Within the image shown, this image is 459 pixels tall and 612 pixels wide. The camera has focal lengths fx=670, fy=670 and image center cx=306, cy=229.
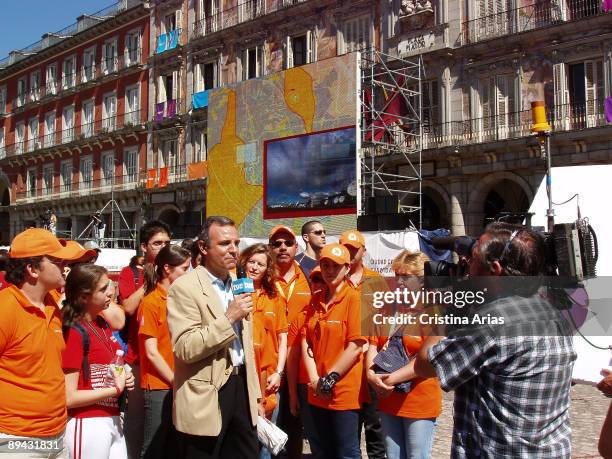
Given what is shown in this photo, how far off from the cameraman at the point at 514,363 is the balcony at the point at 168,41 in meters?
30.1

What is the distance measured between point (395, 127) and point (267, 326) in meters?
17.5

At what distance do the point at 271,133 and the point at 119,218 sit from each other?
14.8 meters

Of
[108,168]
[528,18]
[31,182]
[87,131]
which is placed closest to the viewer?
[528,18]

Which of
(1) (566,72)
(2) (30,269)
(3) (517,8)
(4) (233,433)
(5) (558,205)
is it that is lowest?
(4) (233,433)

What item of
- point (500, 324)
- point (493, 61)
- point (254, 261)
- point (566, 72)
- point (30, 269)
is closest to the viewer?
point (500, 324)

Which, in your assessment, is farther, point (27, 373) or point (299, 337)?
point (299, 337)

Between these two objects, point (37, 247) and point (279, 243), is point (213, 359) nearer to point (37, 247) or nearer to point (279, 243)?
point (37, 247)

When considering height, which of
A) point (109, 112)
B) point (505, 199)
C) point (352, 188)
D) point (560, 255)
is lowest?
point (560, 255)

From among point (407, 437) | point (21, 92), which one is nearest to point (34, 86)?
point (21, 92)

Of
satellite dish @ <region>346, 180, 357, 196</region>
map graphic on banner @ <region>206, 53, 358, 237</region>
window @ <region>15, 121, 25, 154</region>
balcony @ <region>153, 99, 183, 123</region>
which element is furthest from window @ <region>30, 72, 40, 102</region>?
satellite dish @ <region>346, 180, 357, 196</region>

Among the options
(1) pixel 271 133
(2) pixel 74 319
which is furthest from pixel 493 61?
(2) pixel 74 319

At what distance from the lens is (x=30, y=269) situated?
10.9 feet

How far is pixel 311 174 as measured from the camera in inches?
787

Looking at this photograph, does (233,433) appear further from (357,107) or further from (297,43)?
(297,43)
